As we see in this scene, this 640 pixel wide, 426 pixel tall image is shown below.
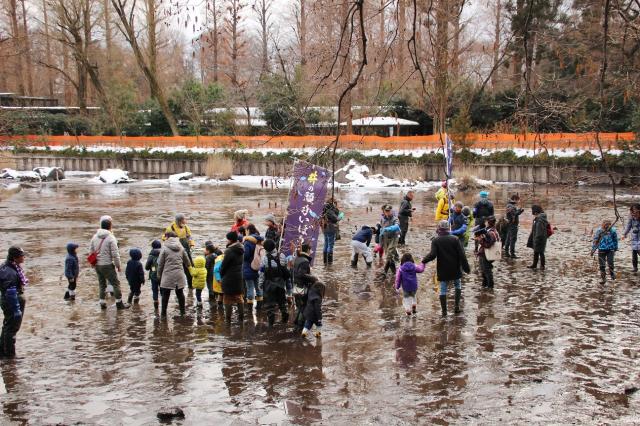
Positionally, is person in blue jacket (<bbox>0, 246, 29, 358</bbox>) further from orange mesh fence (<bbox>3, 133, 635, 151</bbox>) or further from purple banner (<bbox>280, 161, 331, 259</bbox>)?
orange mesh fence (<bbox>3, 133, 635, 151</bbox>)

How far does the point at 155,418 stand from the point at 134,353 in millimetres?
2221

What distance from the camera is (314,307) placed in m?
9.23

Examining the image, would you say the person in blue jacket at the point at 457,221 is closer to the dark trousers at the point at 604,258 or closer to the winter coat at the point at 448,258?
the dark trousers at the point at 604,258

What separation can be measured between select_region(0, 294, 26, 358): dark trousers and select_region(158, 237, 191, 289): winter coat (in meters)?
2.27

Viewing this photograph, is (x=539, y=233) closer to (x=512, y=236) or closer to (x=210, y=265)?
(x=512, y=236)

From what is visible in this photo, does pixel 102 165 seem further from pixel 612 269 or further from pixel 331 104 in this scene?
pixel 612 269

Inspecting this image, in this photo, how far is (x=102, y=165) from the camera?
48906mm

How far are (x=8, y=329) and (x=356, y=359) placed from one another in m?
4.56

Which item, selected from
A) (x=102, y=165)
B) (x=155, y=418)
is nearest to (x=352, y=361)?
(x=155, y=418)

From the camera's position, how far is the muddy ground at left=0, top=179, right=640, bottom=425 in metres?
6.97

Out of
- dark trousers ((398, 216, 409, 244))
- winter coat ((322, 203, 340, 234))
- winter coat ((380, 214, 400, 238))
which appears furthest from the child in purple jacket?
Answer: dark trousers ((398, 216, 409, 244))

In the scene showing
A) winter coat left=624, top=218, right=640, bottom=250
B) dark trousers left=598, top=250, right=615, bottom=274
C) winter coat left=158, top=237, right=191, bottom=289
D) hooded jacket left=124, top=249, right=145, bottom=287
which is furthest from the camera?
Answer: winter coat left=624, top=218, right=640, bottom=250

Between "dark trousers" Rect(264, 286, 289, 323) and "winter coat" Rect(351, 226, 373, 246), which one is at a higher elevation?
"winter coat" Rect(351, 226, 373, 246)

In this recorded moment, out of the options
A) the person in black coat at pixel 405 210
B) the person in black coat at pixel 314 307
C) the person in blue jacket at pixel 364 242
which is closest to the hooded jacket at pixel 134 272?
the person in black coat at pixel 314 307
